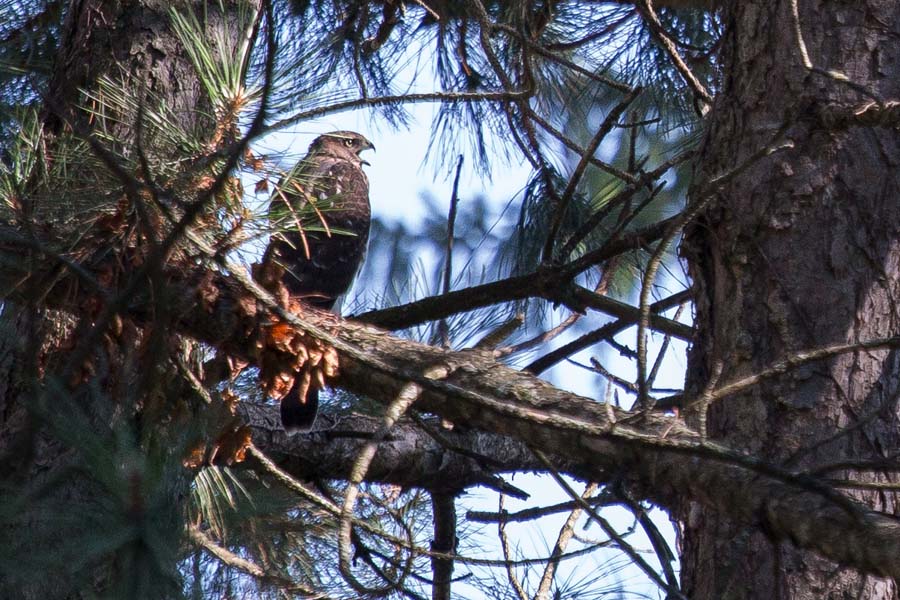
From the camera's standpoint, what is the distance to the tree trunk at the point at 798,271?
213 centimetres

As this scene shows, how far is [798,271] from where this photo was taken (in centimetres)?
227

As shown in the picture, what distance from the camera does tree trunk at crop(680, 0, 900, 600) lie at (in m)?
2.13

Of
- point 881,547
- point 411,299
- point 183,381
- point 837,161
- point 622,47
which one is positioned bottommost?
point 881,547

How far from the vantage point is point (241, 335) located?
7.22 ft

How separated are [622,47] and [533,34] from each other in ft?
1.65

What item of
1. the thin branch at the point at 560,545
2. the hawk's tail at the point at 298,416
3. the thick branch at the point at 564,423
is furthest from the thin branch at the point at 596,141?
the hawk's tail at the point at 298,416

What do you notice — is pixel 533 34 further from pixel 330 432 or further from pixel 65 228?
pixel 65 228

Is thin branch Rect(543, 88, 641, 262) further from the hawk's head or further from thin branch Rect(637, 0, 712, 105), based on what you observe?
the hawk's head

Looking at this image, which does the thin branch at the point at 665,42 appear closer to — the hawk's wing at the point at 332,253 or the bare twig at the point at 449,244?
the bare twig at the point at 449,244

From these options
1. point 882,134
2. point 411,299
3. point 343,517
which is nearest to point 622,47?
point 411,299

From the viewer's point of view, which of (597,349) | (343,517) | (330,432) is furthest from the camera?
(597,349)

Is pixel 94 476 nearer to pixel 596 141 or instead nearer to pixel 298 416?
pixel 596 141

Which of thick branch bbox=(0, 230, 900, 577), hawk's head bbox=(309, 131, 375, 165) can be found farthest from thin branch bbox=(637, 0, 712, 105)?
hawk's head bbox=(309, 131, 375, 165)

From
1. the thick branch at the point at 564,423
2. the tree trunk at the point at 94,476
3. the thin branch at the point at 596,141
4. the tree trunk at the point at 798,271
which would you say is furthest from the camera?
the thin branch at the point at 596,141
